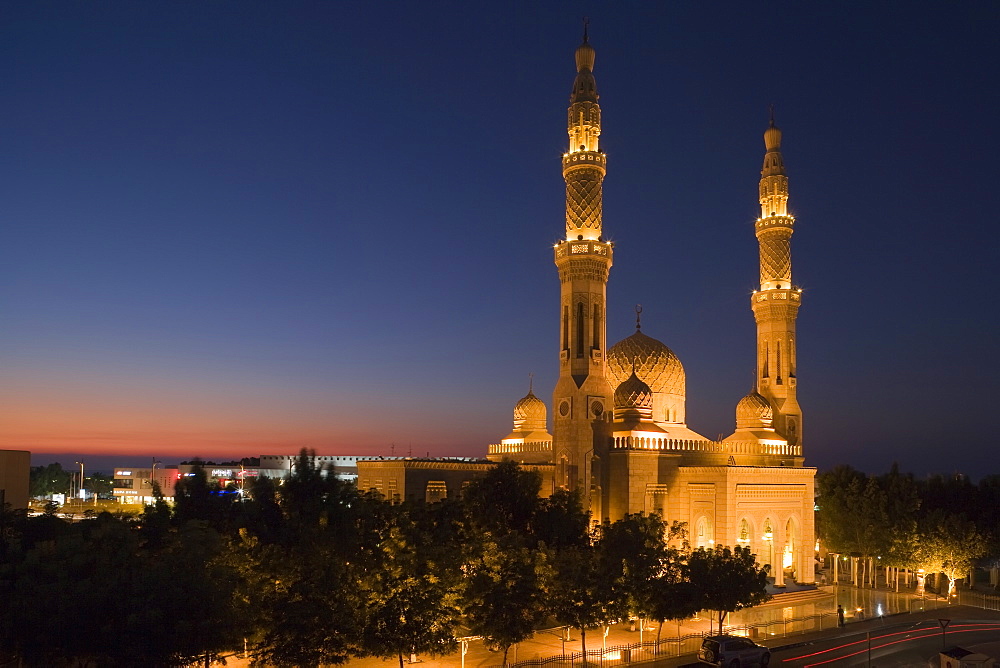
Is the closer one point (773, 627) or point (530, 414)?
point (773, 627)

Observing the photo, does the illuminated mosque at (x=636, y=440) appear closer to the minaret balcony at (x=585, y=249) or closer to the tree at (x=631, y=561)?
the minaret balcony at (x=585, y=249)

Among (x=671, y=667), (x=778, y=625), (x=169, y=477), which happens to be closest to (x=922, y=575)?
(x=778, y=625)

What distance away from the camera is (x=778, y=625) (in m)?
33.5

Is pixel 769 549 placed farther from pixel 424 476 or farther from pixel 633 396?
pixel 424 476

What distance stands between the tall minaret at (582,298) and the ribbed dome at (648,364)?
7613 millimetres

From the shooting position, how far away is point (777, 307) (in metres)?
51.1

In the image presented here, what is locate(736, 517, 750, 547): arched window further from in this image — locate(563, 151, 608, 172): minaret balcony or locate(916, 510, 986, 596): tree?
locate(563, 151, 608, 172): minaret balcony

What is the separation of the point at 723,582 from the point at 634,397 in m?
15.2

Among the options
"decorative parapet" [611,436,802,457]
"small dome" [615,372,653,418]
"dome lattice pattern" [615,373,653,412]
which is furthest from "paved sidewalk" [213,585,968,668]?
"dome lattice pattern" [615,373,653,412]

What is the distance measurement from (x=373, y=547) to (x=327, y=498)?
13.4 feet

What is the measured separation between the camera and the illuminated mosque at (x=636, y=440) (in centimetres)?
3997

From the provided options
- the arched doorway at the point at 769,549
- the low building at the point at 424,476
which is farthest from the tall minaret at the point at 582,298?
the arched doorway at the point at 769,549

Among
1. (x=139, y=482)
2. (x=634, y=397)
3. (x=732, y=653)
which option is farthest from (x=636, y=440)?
(x=139, y=482)

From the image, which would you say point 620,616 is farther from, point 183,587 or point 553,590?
point 183,587
